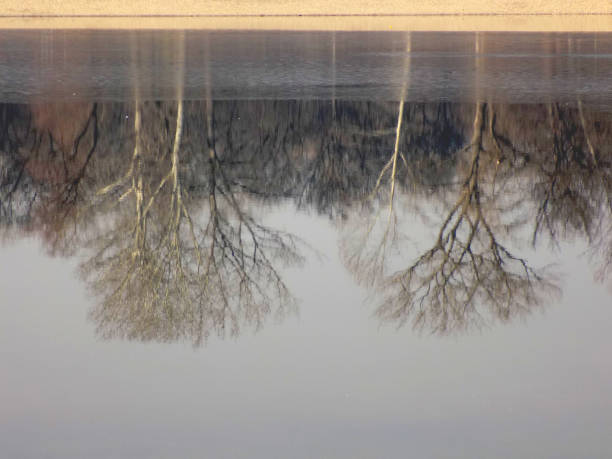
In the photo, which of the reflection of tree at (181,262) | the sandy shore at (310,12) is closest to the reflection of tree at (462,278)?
the reflection of tree at (181,262)

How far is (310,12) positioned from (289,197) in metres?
35.4

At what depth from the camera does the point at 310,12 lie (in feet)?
149

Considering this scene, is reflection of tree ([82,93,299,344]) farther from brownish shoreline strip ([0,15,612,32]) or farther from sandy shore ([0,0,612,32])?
sandy shore ([0,0,612,32])

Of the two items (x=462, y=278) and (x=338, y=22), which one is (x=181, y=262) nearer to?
(x=462, y=278)

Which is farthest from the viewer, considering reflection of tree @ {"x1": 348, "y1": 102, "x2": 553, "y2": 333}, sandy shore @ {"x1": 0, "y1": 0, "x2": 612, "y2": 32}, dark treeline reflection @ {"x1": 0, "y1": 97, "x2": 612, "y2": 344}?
sandy shore @ {"x1": 0, "y1": 0, "x2": 612, "y2": 32}

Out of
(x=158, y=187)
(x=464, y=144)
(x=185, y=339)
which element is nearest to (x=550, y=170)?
(x=464, y=144)

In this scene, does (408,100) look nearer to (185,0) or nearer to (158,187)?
(158,187)

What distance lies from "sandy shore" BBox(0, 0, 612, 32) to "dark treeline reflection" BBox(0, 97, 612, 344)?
25.8 metres

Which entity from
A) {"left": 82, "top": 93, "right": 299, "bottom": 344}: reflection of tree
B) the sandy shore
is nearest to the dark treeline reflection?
{"left": 82, "top": 93, "right": 299, "bottom": 344}: reflection of tree

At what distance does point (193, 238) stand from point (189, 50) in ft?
A: 59.4

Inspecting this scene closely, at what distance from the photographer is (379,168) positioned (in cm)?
1235

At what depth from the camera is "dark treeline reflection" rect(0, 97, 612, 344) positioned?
803cm

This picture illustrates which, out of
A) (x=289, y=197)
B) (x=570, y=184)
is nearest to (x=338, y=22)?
(x=570, y=184)

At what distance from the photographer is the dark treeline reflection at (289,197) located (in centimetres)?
803
